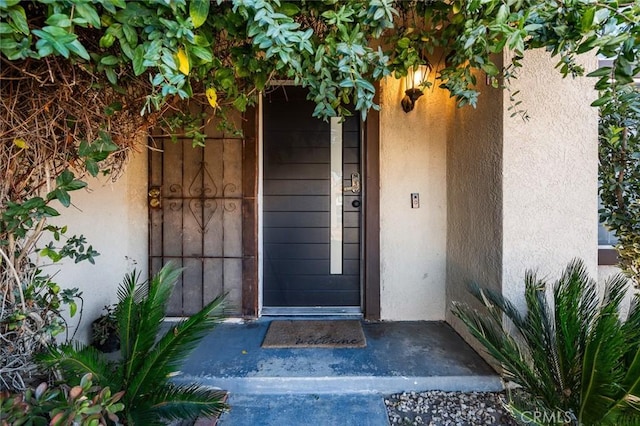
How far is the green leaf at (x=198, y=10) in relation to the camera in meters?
1.03

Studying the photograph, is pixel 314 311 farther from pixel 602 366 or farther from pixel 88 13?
pixel 88 13

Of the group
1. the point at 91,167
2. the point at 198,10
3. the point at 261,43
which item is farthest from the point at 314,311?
the point at 198,10

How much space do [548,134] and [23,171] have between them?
2740 mm

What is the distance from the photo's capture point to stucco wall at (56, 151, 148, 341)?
2195 millimetres

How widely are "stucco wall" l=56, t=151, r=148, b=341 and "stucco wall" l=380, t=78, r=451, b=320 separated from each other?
2.09 m

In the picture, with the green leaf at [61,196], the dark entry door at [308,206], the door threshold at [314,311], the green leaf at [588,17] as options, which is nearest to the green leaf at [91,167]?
the green leaf at [61,196]

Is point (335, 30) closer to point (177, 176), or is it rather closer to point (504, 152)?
point (504, 152)

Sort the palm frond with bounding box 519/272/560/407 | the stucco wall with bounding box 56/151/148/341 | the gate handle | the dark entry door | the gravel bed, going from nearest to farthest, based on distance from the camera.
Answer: the palm frond with bounding box 519/272/560/407 < the gravel bed < the stucco wall with bounding box 56/151/148/341 < the gate handle < the dark entry door

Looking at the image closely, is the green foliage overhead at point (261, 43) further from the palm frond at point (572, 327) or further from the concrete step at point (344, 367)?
the concrete step at point (344, 367)

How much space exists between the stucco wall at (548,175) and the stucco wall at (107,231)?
8.18 ft

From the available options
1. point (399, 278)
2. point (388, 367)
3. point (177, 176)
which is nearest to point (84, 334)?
point (177, 176)

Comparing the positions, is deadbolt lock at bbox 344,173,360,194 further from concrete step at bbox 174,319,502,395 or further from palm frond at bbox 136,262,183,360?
palm frond at bbox 136,262,183,360

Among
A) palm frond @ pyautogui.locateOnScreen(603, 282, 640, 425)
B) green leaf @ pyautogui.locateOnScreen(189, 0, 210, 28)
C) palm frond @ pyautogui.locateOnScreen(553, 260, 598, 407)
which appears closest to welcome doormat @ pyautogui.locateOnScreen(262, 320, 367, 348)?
palm frond @ pyautogui.locateOnScreen(553, 260, 598, 407)

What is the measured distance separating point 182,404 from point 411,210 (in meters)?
2.17
